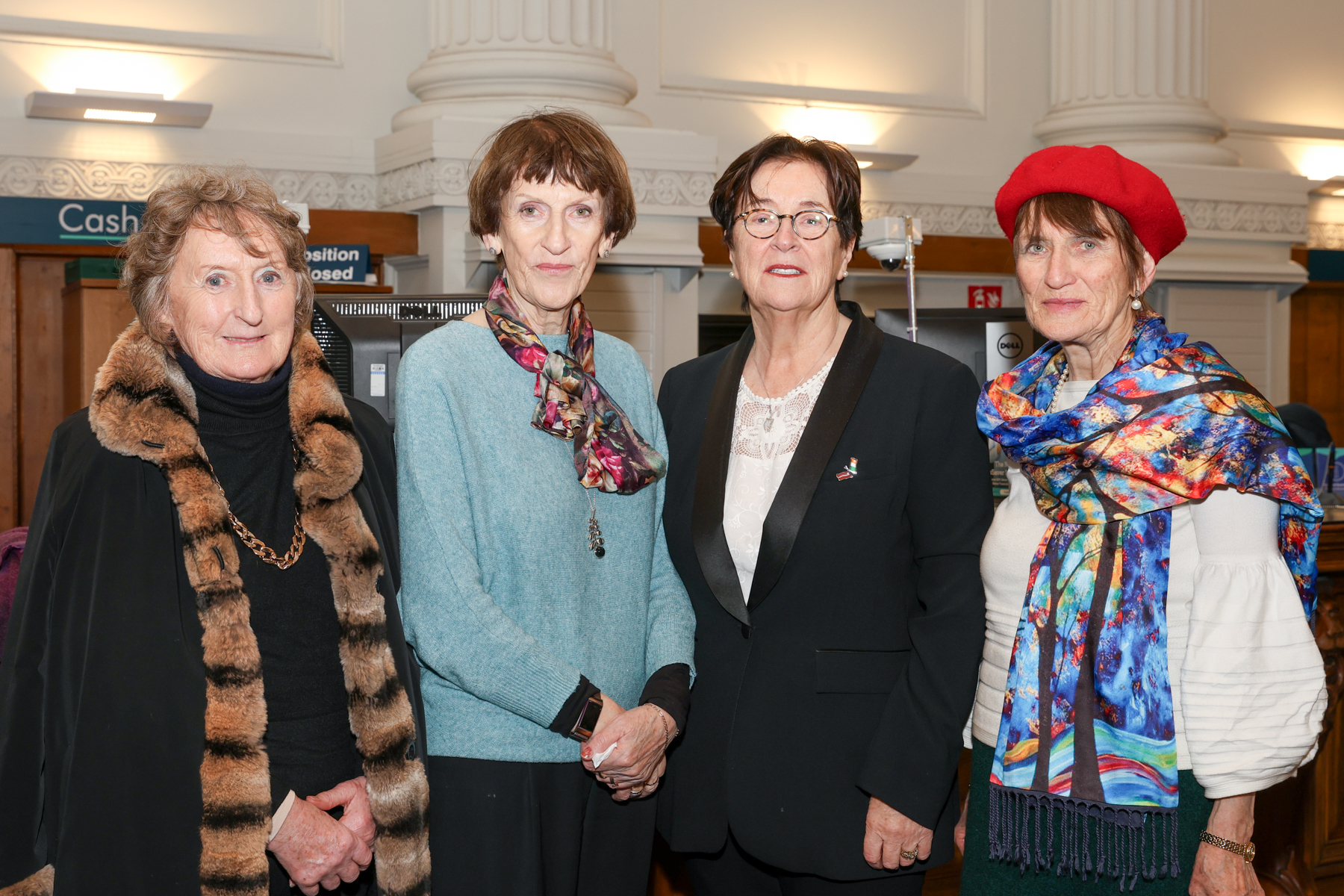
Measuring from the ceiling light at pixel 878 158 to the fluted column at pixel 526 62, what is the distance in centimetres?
171

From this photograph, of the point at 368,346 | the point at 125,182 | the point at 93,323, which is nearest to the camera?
the point at 368,346

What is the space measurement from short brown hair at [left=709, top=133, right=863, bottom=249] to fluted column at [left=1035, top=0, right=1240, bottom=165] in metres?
6.07

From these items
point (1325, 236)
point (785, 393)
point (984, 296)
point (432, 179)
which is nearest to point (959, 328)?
point (785, 393)

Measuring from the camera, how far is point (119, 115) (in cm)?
564

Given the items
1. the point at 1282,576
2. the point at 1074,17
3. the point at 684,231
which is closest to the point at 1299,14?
the point at 1074,17

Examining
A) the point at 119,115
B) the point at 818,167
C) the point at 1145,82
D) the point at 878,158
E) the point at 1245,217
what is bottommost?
the point at 818,167

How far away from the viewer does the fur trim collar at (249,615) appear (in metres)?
1.56

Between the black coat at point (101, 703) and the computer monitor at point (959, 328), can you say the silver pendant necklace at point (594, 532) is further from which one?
the computer monitor at point (959, 328)

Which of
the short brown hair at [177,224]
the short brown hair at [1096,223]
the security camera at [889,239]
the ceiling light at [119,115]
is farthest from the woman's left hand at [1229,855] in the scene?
the ceiling light at [119,115]

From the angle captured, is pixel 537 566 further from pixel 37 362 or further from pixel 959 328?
pixel 37 362

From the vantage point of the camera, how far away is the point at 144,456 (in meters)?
1.57

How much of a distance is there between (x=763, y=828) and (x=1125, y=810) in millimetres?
529

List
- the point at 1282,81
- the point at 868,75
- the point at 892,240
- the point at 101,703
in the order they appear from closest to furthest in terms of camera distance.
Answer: the point at 101,703 < the point at 892,240 < the point at 868,75 < the point at 1282,81

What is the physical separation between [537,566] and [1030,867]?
89 centimetres
